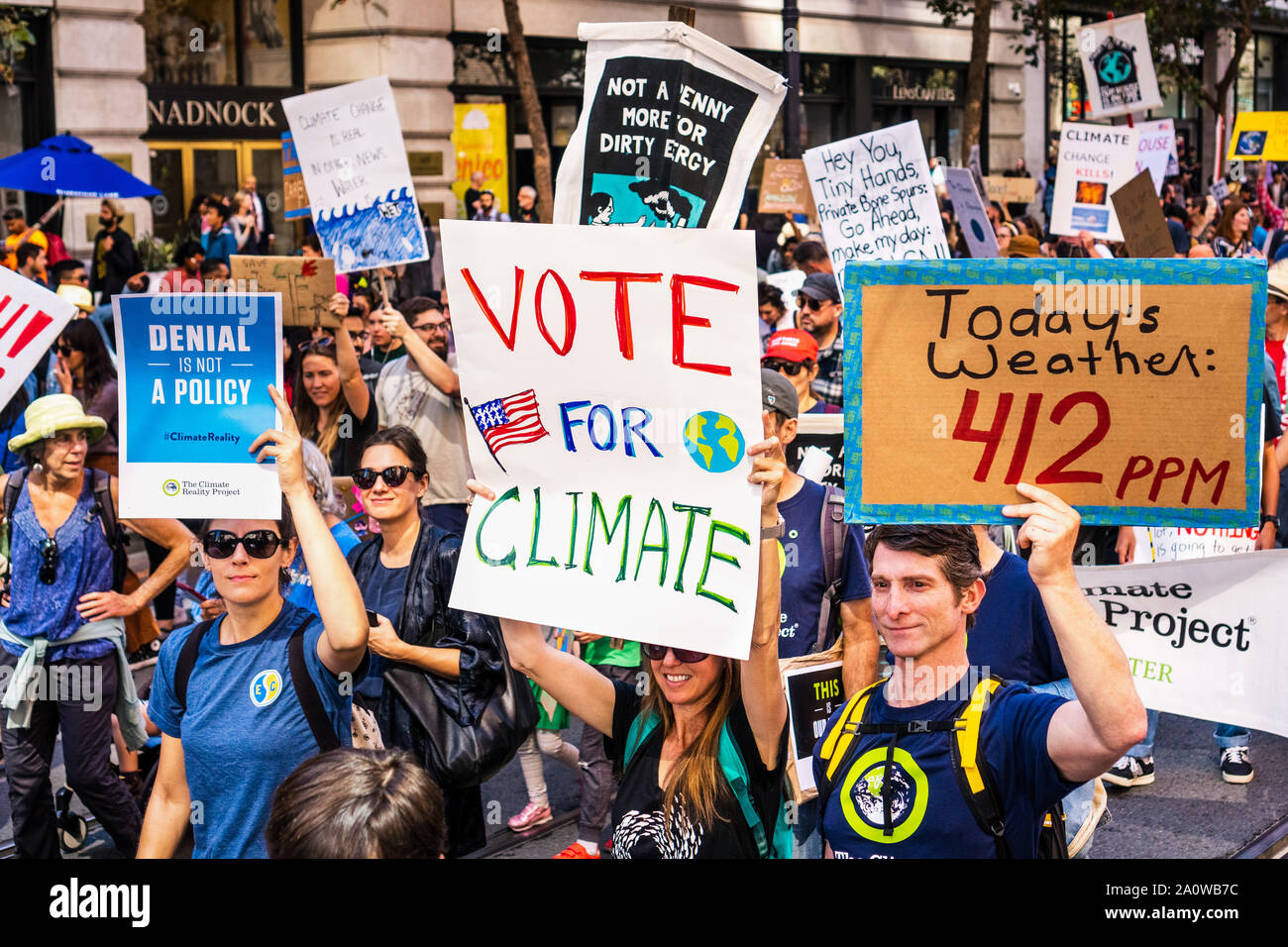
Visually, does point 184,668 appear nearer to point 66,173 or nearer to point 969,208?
point 969,208

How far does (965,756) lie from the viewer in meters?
3.26

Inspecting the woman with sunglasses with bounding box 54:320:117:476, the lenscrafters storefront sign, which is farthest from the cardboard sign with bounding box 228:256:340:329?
the lenscrafters storefront sign

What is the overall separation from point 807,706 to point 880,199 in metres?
4.75

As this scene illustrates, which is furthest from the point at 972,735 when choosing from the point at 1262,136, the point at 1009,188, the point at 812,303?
the point at 1009,188

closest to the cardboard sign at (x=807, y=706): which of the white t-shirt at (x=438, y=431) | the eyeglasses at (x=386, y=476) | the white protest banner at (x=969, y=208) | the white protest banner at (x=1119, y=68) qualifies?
the eyeglasses at (x=386, y=476)

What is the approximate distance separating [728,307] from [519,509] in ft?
2.28

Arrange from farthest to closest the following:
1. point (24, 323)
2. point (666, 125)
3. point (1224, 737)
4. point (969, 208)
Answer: point (969, 208) < point (1224, 737) < point (24, 323) < point (666, 125)

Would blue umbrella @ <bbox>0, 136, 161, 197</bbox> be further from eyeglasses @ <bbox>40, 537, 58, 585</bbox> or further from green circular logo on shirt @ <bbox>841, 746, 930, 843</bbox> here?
green circular logo on shirt @ <bbox>841, 746, 930, 843</bbox>

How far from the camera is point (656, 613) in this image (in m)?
3.62

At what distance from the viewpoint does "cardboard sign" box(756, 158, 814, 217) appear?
52.9 ft

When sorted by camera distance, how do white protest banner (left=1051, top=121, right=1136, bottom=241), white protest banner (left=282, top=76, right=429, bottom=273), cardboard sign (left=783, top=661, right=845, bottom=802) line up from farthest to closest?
white protest banner (left=1051, top=121, right=1136, bottom=241) < white protest banner (left=282, top=76, right=429, bottom=273) < cardboard sign (left=783, top=661, right=845, bottom=802)

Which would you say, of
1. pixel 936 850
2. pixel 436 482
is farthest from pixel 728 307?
pixel 436 482

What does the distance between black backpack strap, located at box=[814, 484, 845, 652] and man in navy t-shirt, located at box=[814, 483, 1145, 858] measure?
1.38 meters
